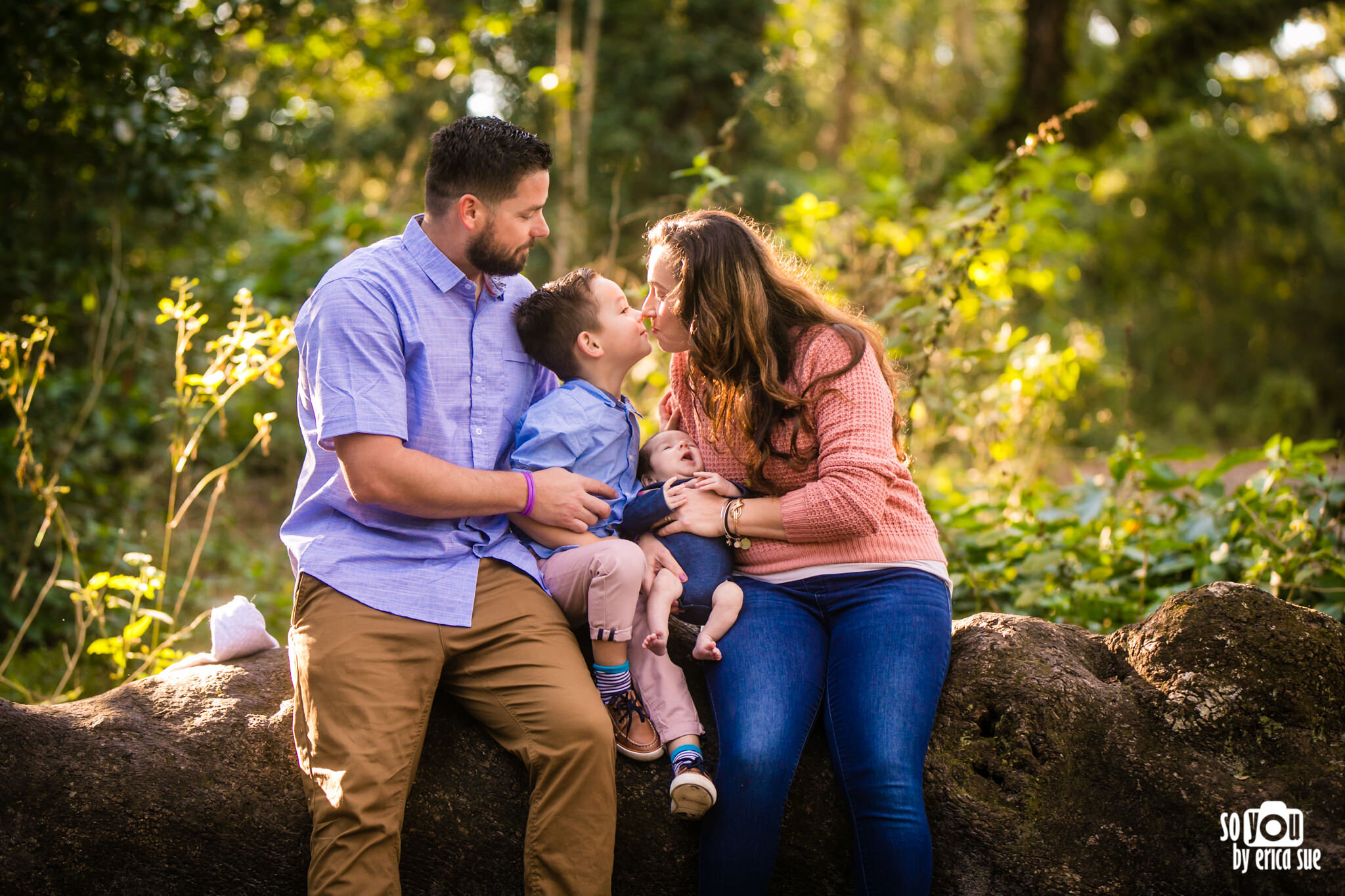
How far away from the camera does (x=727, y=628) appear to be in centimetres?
239

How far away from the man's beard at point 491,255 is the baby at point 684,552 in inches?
25.4

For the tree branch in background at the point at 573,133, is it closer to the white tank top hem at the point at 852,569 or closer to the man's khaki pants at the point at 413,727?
the white tank top hem at the point at 852,569

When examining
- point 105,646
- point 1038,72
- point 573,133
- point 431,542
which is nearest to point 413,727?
point 431,542

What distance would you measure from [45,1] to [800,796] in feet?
15.0

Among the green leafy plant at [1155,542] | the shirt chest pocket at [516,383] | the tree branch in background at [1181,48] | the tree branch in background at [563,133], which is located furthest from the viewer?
the tree branch in background at [1181,48]

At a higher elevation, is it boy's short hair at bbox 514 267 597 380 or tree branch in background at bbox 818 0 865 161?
tree branch in background at bbox 818 0 865 161

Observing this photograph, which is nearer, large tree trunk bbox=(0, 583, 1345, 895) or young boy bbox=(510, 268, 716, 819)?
large tree trunk bbox=(0, 583, 1345, 895)

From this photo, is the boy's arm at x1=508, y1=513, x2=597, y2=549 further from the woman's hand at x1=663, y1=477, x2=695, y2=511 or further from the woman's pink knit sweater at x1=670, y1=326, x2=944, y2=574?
the woman's pink knit sweater at x1=670, y1=326, x2=944, y2=574

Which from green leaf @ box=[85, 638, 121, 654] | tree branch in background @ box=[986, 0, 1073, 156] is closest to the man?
green leaf @ box=[85, 638, 121, 654]

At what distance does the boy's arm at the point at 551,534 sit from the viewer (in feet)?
7.91

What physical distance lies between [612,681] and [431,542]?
549mm

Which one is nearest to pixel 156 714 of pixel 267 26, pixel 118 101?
pixel 118 101

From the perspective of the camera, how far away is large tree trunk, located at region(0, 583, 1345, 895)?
81.2 inches

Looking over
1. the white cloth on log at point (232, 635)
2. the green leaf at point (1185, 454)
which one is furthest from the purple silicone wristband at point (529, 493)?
the green leaf at point (1185, 454)
